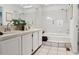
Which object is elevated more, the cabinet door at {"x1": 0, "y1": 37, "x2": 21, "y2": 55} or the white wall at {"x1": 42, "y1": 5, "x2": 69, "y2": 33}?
the white wall at {"x1": 42, "y1": 5, "x2": 69, "y2": 33}

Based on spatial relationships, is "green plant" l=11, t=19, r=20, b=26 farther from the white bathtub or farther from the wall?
the wall

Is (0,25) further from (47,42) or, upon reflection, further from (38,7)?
(38,7)

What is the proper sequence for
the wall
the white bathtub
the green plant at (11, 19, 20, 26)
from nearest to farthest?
the green plant at (11, 19, 20, 26), the white bathtub, the wall

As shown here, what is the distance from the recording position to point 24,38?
3.06 meters

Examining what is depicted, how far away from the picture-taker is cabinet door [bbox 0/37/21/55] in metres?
2.09

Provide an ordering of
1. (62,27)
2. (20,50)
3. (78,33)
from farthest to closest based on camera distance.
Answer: (62,27) → (78,33) → (20,50)

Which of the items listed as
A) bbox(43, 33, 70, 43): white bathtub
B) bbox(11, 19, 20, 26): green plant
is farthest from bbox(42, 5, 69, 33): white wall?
bbox(11, 19, 20, 26): green plant

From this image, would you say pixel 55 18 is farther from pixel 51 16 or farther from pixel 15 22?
pixel 15 22

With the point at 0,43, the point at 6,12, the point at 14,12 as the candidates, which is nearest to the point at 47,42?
the point at 14,12

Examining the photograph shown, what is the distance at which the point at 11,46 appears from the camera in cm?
237

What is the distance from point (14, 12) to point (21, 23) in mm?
888

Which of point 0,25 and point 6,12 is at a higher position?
point 6,12

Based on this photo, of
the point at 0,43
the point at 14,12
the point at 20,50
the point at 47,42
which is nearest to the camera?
the point at 0,43

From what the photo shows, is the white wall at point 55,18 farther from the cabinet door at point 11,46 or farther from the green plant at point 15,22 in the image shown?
the cabinet door at point 11,46
